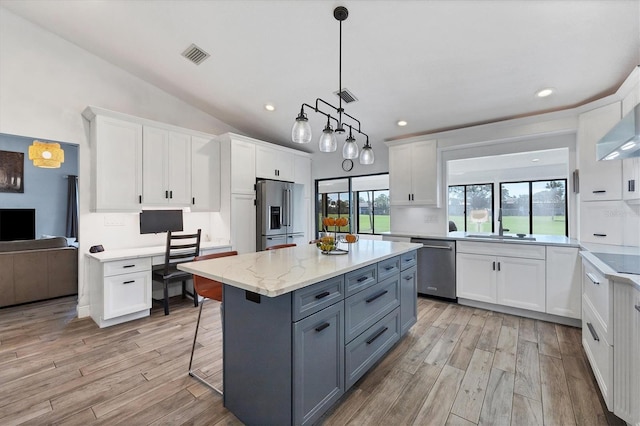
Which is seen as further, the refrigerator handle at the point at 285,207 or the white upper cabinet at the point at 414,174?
the refrigerator handle at the point at 285,207

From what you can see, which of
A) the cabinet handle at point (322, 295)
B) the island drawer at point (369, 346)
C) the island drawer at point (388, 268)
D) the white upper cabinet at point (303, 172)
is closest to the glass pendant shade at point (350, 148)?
the island drawer at point (388, 268)

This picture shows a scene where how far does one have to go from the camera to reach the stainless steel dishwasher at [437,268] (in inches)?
145

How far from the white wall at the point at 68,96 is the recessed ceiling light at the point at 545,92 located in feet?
15.8

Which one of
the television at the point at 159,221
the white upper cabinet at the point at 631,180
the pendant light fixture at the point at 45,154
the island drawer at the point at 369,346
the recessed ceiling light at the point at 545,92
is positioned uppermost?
the recessed ceiling light at the point at 545,92

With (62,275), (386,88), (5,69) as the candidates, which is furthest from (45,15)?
(386,88)

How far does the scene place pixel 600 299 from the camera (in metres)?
1.80

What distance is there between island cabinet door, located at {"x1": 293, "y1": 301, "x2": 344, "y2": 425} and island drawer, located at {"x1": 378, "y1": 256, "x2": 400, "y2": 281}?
1.93ft

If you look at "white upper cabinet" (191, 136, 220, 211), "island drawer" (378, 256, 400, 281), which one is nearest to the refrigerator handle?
"white upper cabinet" (191, 136, 220, 211)

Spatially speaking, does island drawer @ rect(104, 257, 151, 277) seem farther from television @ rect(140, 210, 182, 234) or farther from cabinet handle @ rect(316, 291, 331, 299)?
cabinet handle @ rect(316, 291, 331, 299)

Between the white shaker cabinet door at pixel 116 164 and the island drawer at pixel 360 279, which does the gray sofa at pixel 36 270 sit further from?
the island drawer at pixel 360 279

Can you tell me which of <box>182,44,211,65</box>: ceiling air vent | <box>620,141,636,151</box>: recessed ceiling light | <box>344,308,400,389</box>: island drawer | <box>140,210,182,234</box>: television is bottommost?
<box>344,308,400,389</box>: island drawer

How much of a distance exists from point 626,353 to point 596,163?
2.14 m

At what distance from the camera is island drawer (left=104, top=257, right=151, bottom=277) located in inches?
120

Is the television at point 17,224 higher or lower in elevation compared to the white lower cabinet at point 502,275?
higher
